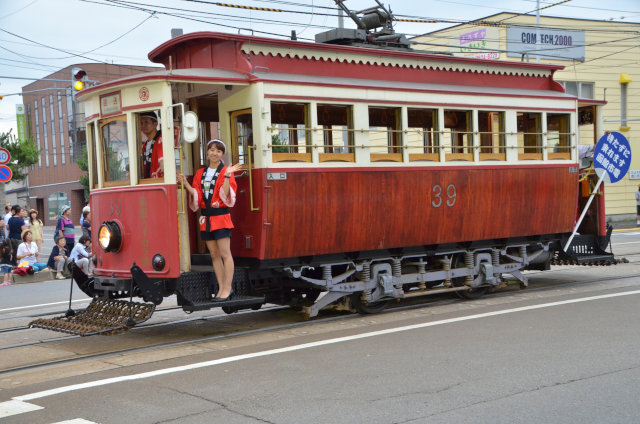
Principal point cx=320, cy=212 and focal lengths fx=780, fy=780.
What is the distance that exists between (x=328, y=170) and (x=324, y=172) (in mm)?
64

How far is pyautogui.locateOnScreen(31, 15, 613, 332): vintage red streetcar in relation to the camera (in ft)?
29.0

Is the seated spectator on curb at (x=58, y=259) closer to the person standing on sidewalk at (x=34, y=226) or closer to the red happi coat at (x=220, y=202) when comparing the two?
the person standing on sidewalk at (x=34, y=226)

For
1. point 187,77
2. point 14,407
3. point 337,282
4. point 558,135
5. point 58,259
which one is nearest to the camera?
point 14,407

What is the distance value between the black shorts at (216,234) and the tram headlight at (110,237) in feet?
3.24

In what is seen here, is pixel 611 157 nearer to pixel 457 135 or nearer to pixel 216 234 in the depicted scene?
pixel 457 135

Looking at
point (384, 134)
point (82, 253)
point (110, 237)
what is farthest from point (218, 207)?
point (82, 253)

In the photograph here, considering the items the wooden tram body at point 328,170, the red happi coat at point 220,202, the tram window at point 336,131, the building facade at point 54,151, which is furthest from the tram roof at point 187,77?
the building facade at point 54,151

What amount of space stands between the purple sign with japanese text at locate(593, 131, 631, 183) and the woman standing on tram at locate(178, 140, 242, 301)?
271 inches

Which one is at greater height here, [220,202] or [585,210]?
[220,202]

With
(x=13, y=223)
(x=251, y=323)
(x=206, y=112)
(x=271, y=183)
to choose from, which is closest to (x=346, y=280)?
(x=251, y=323)

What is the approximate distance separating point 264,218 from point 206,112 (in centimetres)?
203

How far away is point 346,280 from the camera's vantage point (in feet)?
34.2

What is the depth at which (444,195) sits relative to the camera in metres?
10.8

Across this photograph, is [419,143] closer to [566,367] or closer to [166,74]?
[166,74]
